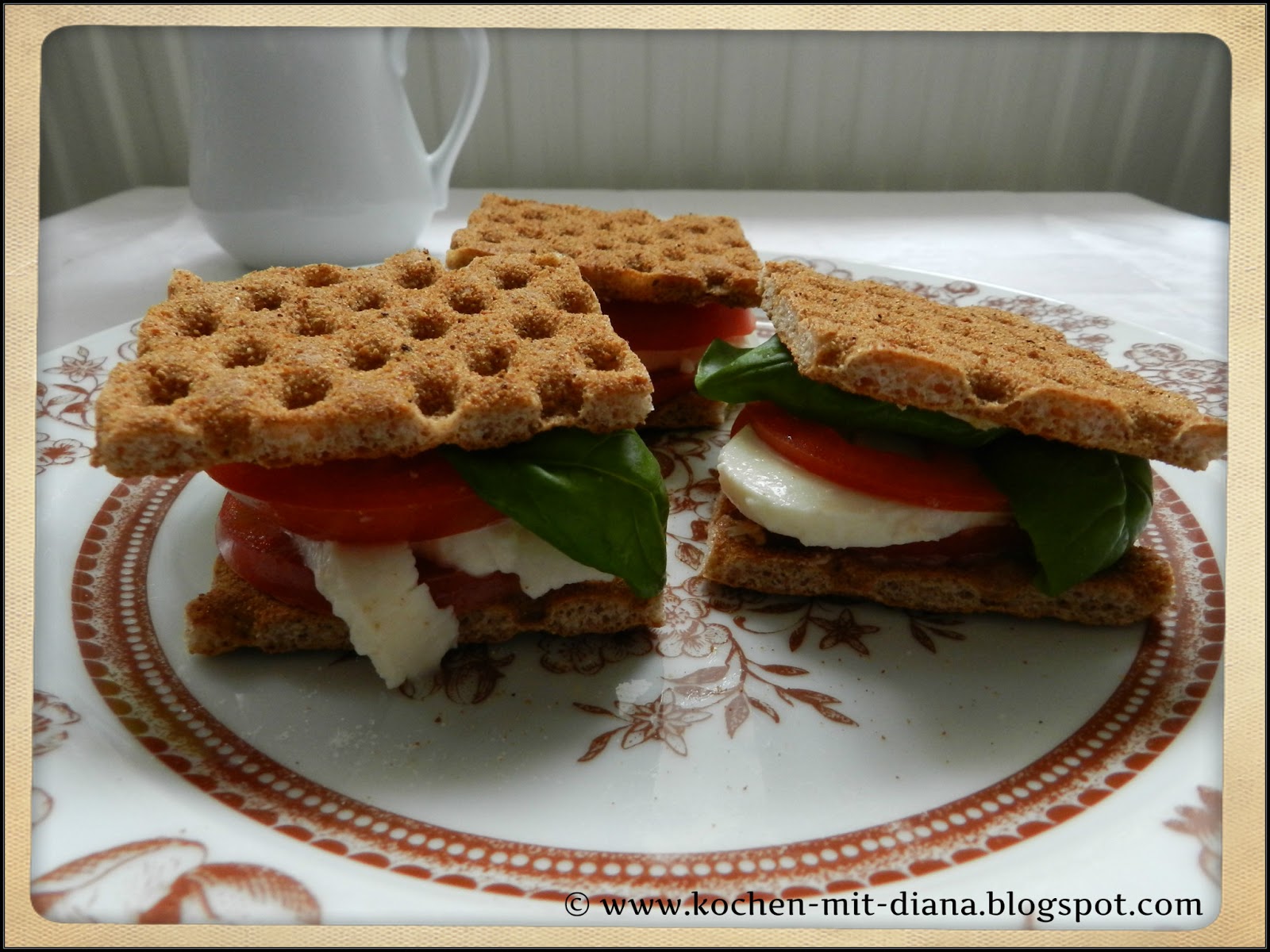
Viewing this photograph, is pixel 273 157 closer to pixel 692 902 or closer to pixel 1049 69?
pixel 692 902

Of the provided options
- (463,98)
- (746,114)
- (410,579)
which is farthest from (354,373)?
(746,114)

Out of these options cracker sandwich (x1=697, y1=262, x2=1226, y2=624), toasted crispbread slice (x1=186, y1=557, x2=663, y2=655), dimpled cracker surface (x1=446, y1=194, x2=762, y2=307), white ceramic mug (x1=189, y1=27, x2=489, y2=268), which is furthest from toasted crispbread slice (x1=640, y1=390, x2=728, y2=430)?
white ceramic mug (x1=189, y1=27, x2=489, y2=268)

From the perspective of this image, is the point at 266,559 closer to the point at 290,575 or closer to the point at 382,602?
the point at 290,575

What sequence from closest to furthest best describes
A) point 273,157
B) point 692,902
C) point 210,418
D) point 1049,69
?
point 692,902
point 210,418
point 273,157
point 1049,69

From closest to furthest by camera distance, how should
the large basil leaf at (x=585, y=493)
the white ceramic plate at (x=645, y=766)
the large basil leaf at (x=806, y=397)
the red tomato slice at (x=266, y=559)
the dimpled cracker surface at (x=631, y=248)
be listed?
the white ceramic plate at (x=645, y=766), the large basil leaf at (x=585, y=493), the red tomato slice at (x=266, y=559), the large basil leaf at (x=806, y=397), the dimpled cracker surface at (x=631, y=248)

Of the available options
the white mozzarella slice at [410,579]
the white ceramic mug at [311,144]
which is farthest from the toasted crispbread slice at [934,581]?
the white ceramic mug at [311,144]

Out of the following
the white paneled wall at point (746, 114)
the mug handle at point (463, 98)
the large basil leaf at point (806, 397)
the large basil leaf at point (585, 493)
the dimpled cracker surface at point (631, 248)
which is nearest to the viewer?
the large basil leaf at point (585, 493)

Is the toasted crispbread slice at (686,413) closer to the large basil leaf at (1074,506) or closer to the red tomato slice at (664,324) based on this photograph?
the red tomato slice at (664,324)

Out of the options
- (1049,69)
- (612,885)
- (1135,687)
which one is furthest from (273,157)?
(1049,69)
